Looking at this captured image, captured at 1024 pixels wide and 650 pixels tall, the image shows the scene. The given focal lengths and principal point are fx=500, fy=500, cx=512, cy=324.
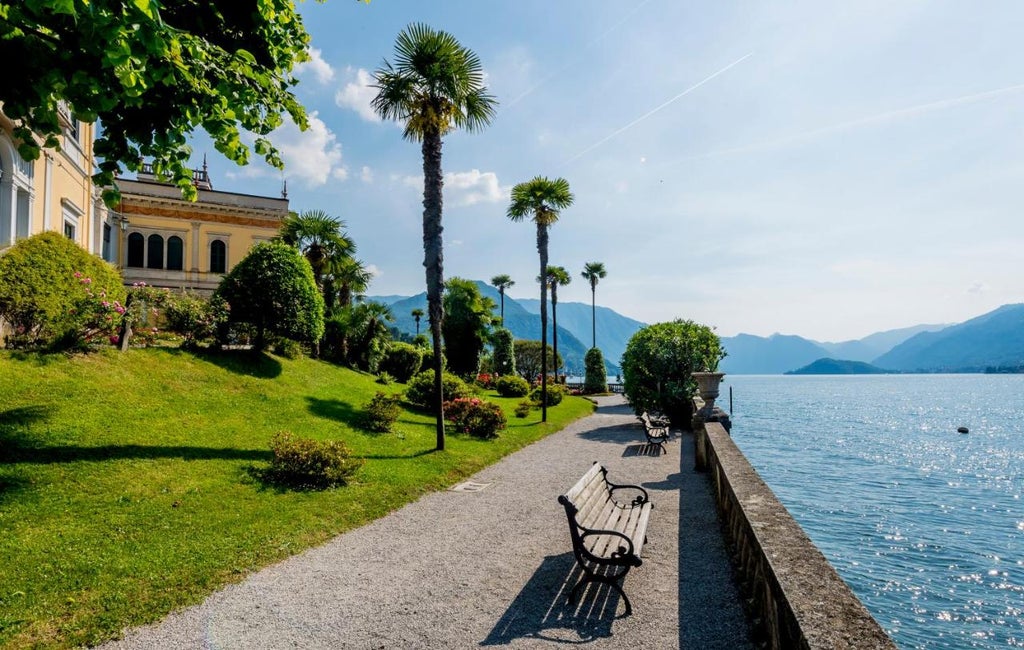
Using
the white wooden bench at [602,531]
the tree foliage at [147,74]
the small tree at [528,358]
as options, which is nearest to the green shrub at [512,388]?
the white wooden bench at [602,531]

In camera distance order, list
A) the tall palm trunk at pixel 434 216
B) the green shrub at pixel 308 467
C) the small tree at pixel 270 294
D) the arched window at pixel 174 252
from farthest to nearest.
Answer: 1. the arched window at pixel 174 252
2. the small tree at pixel 270 294
3. the tall palm trunk at pixel 434 216
4. the green shrub at pixel 308 467

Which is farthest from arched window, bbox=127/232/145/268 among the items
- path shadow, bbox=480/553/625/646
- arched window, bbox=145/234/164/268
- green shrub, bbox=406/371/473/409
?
path shadow, bbox=480/553/625/646

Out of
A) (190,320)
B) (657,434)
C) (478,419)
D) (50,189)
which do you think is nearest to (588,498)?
(657,434)

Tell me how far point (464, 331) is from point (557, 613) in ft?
95.7

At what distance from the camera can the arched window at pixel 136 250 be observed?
32.2 metres

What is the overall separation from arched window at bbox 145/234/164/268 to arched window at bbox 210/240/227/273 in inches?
112

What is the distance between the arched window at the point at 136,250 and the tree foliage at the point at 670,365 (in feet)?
103

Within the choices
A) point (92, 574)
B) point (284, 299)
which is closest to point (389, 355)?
point (284, 299)

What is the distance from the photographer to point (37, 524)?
7168 millimetres

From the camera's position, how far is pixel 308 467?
10359 mm

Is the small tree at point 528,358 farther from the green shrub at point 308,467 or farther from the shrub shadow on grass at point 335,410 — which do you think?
the green shrub at point 308,467

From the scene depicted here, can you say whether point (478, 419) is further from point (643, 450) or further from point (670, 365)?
point (670, 365)

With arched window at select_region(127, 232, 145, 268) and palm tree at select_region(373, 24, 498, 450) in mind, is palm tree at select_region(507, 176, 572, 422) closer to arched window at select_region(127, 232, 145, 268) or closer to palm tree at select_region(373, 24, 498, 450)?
palm tree at select_region(373, 24, 498, 450)

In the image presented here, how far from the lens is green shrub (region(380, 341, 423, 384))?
1150 inches
